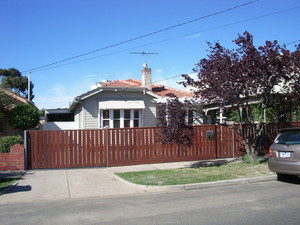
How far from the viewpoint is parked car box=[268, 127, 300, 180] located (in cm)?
813

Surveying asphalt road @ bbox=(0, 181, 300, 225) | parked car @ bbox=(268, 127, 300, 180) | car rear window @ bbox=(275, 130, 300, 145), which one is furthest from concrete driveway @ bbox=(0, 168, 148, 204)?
car rear window @ bbox=(275, 130, 300, 145)

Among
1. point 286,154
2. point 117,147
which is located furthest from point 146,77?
point 286,154

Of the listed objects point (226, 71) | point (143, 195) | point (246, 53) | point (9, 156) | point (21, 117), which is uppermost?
point (246, 53)

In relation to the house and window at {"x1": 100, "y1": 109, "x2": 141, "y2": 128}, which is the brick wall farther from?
window at {"x1": 100, "y1": 109, "x2": 141, "y2": 128}

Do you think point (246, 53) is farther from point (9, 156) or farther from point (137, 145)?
point (9, 156)

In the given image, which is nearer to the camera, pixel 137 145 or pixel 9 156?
pixel 9 156

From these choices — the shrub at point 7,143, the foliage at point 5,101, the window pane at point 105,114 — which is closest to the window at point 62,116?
the foliage at point 5,101

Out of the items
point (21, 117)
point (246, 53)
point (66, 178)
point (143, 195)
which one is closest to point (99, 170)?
point (66, 178)

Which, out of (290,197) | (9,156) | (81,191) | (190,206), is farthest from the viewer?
(9,156)

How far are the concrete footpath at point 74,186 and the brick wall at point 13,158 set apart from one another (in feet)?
1.58

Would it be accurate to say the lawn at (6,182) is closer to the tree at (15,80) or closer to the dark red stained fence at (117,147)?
the dark red stained fence at (117,147)

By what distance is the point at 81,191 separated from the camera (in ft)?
27.8

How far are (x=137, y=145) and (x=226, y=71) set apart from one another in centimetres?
493

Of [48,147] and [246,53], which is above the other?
[246,53]
